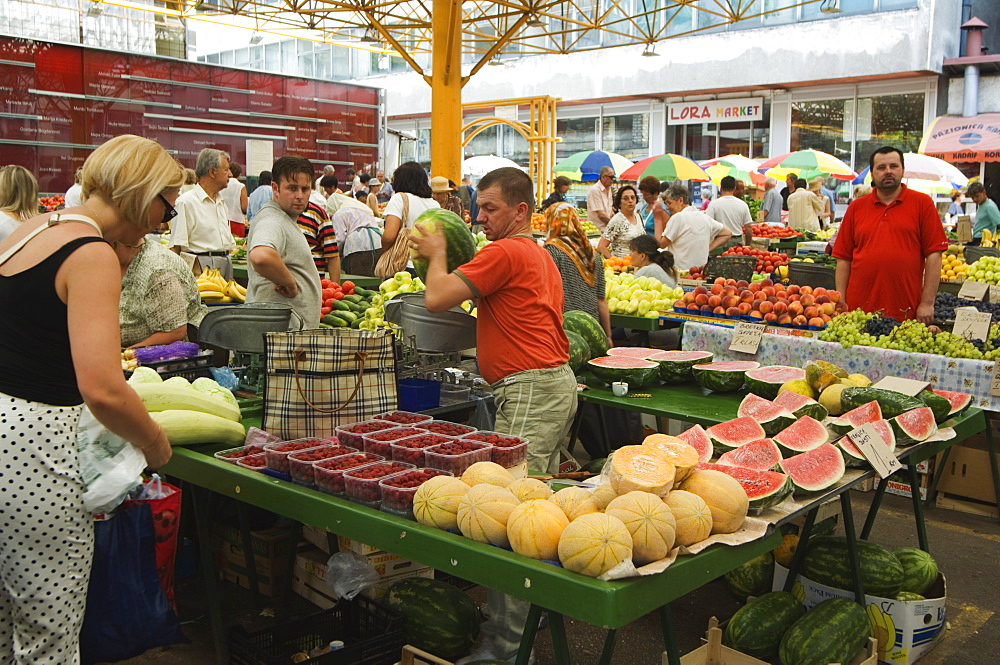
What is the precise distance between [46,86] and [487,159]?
9.82 m

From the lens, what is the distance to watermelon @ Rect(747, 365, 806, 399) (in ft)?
15.3

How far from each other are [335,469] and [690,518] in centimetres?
113

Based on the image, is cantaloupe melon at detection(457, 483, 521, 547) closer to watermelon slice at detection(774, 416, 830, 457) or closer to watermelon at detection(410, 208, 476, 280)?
watermelon at detection(410, 208, 476, 280)

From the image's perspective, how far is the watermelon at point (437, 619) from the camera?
314 cm

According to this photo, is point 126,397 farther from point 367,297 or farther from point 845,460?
point 367,297

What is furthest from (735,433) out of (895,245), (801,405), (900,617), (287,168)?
(895,245)

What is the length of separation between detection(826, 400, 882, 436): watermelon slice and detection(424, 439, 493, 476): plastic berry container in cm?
161

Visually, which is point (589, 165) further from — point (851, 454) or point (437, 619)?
point (437, 619)

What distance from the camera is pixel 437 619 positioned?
10.4ft

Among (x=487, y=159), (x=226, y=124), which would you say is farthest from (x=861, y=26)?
(x=226, y=124)

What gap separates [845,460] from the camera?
336cm

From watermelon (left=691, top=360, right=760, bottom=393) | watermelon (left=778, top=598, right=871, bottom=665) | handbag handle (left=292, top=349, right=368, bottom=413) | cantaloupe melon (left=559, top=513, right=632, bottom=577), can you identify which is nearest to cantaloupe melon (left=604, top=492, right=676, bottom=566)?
cantaloupe melon (left=559, top=513, right=632, bottom=577)

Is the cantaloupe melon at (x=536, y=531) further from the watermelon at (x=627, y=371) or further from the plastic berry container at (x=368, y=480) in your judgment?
the watermelon at (x=627, y=371)

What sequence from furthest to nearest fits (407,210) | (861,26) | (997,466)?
1. (861,26)
2. (407,210)
3. (997,466)
